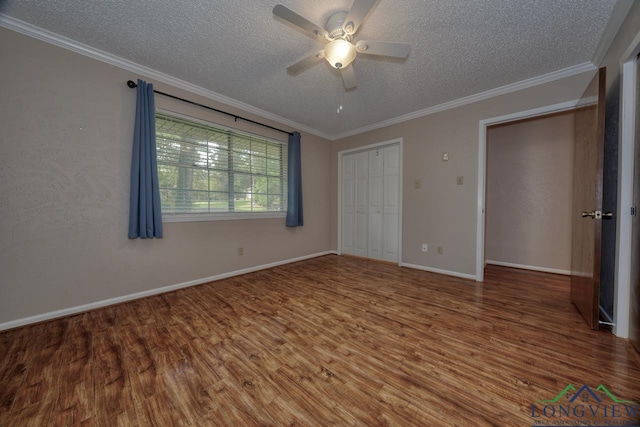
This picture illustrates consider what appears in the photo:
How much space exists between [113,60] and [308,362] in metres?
3.36

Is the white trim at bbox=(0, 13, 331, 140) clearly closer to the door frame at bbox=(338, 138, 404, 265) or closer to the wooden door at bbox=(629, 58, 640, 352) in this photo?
the door frame at bbox=(338, 138, 404, 265)

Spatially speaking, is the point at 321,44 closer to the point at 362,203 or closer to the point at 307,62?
the point at 307,62

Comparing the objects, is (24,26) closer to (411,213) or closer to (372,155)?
(372,155)

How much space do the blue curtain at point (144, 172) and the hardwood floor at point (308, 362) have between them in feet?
2.75

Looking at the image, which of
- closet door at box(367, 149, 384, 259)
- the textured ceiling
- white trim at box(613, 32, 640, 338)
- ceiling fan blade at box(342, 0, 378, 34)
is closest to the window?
the textured ceiling

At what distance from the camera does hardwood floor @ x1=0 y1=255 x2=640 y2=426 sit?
1103 millimetres

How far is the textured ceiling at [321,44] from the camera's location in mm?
1685

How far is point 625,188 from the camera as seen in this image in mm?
1646

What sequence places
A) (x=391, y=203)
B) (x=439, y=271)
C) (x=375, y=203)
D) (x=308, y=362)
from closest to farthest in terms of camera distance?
(x=308, y=362) < (x=439, y=271) < (x=391, y=203) < (x=375, y=203)

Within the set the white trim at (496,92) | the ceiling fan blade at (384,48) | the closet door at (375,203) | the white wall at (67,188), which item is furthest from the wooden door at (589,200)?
the white wall at (67,188)

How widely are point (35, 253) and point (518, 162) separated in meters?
6.08

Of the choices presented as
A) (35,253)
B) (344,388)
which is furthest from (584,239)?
(35,253)

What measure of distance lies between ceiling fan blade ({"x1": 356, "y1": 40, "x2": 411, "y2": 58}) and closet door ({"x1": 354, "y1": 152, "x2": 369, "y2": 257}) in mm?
2552

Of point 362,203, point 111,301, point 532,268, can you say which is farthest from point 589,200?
point 111,301
